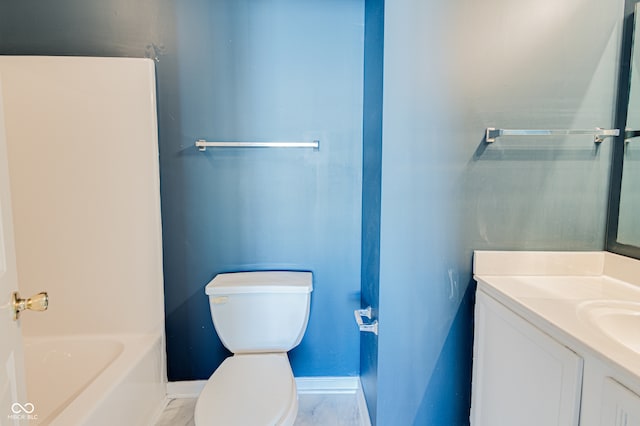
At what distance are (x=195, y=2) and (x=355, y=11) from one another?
83cm

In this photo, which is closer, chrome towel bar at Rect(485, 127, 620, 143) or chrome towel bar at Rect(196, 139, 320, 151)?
chrome towel bar at Rect(485, 127, 620, 143)

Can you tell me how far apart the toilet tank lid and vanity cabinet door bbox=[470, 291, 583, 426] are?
0.79m

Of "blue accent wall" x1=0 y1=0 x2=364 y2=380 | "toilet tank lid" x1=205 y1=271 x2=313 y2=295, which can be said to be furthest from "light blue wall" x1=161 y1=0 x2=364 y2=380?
"toilet tank lid" x1=205 y1=271 x2=313 y2=295

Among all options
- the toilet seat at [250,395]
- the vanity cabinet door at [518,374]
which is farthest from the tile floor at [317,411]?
the vanity cabinet door at [518,374]

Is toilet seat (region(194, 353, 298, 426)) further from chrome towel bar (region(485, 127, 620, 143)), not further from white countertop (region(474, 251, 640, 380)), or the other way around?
chrome towel bar (region(485, 127, 620, 143))

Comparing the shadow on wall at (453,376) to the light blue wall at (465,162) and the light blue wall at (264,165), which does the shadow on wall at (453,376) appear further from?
the light blue wall at (264,165)

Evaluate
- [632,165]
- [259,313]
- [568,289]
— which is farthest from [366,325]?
[632,165]

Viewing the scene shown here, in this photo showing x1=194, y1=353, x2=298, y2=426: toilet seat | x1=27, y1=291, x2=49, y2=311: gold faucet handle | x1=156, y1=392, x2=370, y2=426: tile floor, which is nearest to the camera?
x1=27, y1=291, x2=49, y2=311: gold faucet handle

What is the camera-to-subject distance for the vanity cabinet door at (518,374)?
2.97 feet

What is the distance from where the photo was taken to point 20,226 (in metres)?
1.68

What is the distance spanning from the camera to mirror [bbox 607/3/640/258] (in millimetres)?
1319

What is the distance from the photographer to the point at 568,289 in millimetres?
1211

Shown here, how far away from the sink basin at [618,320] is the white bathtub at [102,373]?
67.9 inches

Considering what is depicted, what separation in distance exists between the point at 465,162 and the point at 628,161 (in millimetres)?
653
